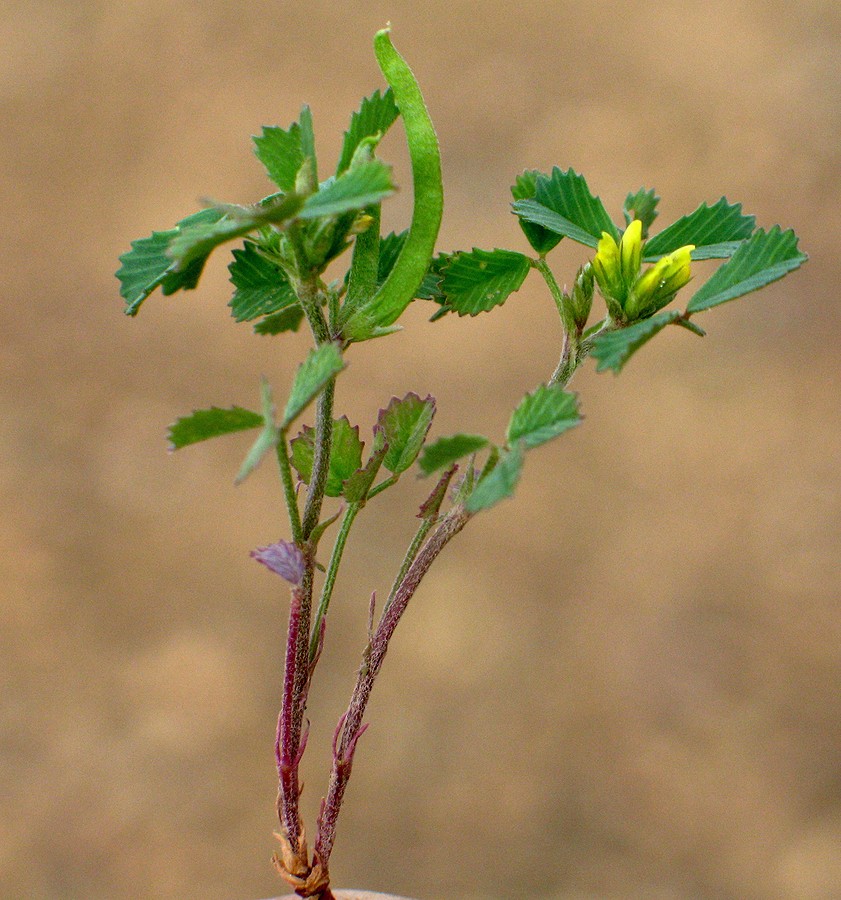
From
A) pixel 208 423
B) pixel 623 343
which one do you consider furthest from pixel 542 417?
→ pixel 208 423

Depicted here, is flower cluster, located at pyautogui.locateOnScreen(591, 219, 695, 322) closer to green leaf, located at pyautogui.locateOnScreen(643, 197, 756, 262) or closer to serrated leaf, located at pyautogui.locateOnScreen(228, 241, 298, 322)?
green leaf, located at pyautogui.locateOnScreen(643, 197, 756, 262)

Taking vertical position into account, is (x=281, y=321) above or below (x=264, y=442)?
above

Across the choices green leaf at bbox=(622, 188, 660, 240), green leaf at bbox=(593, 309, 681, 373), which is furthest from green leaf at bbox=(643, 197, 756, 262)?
green leaf at bbox=(593, 309, 681, 373)

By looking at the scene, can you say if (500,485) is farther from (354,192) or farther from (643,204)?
(643,204)

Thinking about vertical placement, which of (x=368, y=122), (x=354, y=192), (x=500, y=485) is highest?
(x=368, y=122)

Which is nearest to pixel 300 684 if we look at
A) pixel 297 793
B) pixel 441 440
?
pixel 297 793

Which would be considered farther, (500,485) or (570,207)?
(570,207)

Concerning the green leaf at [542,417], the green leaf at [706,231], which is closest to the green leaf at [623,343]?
the green leaf at [542,417]

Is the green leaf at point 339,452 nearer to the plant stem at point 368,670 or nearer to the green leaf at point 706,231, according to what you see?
the plant stem at point 368,670
